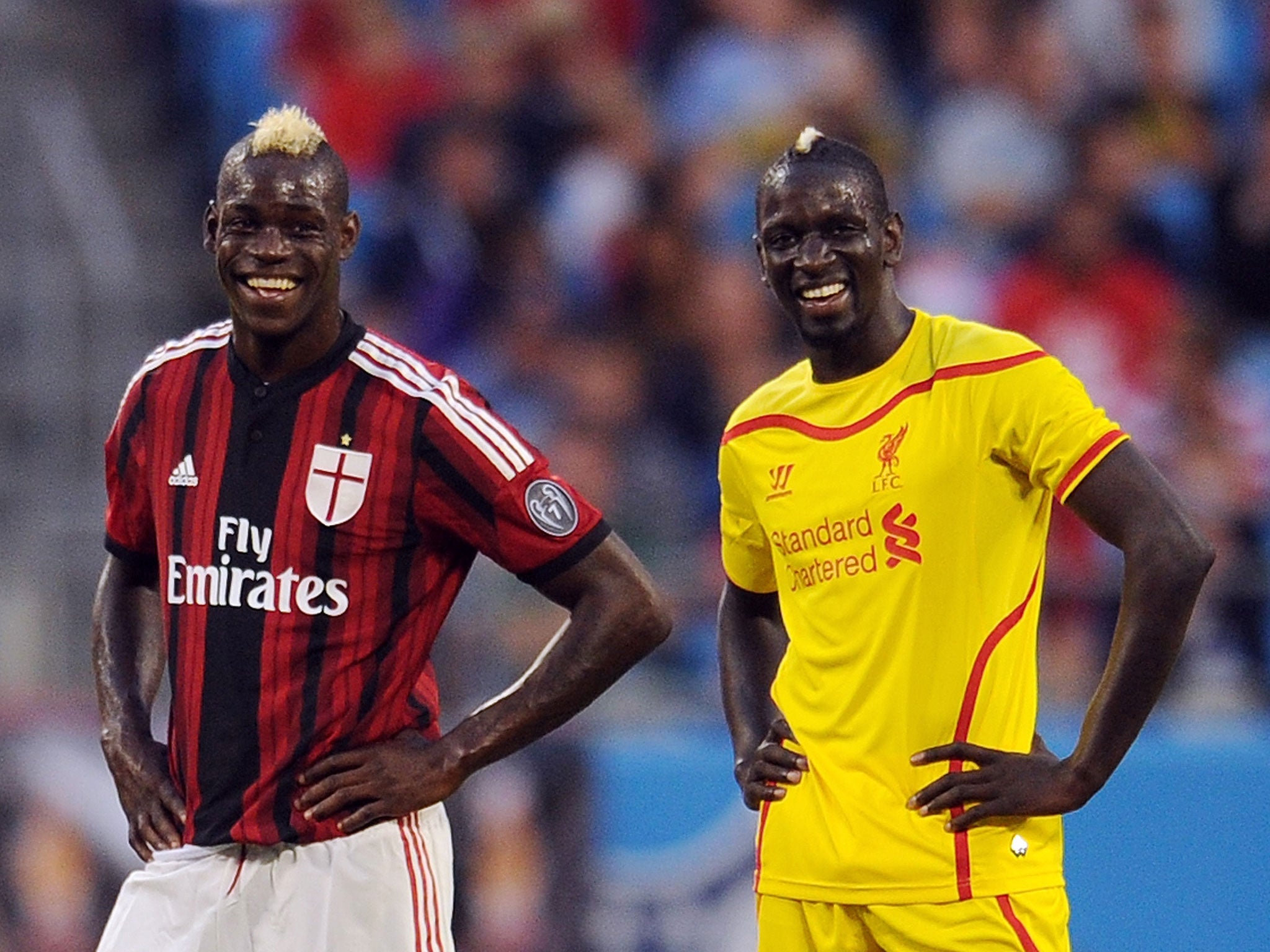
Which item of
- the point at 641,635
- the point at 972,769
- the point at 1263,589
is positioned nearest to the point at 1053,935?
the point at 972,769

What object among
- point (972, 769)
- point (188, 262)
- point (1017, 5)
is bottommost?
point (972, 769)

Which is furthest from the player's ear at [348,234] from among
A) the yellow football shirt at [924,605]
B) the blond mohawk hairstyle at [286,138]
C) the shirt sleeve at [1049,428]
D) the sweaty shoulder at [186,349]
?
the shirt sleeve at [1049,428]

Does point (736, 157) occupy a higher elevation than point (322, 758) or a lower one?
higher

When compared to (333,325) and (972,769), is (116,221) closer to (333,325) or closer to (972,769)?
(333,325)

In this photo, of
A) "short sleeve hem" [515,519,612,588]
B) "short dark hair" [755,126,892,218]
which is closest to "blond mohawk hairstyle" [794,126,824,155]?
"short dark hair" [755,126,892,218]

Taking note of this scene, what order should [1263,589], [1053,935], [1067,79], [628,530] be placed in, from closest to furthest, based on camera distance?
1. [1053,935]
2. [1263,589]
3. [628,530]
4. [1067,79]

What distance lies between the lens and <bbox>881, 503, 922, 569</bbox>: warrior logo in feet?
12.8

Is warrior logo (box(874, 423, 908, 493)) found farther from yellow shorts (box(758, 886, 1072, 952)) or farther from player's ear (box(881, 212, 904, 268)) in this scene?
yellow shorts (box(758, 886, 1072, 952))

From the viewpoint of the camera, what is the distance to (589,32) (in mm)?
10070

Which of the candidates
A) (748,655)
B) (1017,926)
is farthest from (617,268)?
(1017,926)

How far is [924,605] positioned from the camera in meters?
3.88

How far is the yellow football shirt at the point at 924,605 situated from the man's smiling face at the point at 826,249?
5.1 inches

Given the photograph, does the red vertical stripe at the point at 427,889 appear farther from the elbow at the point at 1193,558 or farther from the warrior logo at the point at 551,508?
the elbow at the point at 1193,558

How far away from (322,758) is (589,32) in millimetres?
6732
